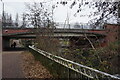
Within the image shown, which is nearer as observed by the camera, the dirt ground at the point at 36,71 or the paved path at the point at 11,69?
the paved path at the point at 11,69

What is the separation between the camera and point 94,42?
318 inches

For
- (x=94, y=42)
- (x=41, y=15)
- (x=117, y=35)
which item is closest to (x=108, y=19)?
(x=117, y=35)

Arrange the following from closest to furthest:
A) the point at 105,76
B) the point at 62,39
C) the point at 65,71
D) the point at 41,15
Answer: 1. the point at 105,76
2. the point at 65,71
3. the point at 62,39
4. the point at 41,15

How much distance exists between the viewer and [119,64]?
506 centimetres

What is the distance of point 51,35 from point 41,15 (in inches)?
164

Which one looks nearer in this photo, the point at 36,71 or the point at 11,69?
the point at 36,71

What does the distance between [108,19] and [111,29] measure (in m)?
0.70

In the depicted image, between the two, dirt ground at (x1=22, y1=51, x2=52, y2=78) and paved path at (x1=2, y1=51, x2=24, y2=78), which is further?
dirt ground at (x1=22, y1=51, x2=52, y2=78)

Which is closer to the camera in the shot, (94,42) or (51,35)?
(94,42)

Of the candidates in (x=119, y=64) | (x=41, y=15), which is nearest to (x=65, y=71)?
(x=119, y=64)

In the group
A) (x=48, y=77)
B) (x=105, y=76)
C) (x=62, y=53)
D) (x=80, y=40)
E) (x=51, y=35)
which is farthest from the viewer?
(x=51, y=35)

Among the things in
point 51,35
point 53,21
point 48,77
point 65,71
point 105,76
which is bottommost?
point 48,77

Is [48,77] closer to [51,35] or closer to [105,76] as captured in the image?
[51,35]

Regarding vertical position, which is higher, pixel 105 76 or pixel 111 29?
pixel 111 29
